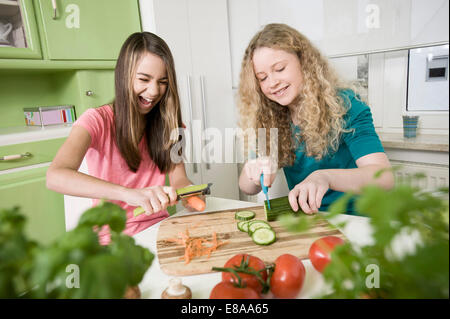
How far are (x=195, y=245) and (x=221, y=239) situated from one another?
80 millimetres

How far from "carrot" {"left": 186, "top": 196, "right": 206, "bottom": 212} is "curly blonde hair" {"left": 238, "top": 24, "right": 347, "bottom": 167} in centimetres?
47

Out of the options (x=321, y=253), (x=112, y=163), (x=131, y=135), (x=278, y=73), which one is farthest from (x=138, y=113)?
(x=321, y=253)

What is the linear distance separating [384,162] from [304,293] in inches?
24.8

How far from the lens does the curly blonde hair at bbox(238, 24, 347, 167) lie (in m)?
1.17

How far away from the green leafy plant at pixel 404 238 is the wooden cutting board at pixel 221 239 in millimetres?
410

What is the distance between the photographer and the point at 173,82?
1250 millimetres

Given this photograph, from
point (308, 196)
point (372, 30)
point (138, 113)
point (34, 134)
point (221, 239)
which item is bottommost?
point (221, 239)

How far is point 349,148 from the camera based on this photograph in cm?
114

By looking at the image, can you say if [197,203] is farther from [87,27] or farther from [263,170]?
[87,27]

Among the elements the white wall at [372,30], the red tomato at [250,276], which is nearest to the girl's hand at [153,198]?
the red tomato at [250,276]

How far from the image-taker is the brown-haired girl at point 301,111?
1.11m

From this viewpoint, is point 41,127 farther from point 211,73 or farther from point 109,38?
point 211,73

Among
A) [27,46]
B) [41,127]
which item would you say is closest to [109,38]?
[27,46]

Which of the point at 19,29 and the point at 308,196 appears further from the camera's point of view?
the point at 19,29
